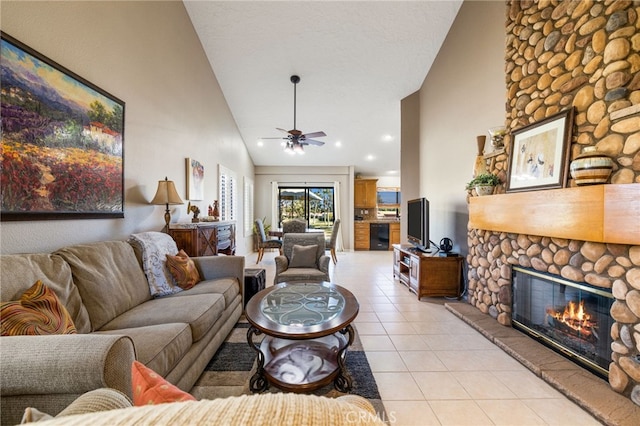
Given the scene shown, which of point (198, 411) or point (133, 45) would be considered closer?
point (198, 411)

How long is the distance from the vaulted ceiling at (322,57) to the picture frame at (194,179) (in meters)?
1.88

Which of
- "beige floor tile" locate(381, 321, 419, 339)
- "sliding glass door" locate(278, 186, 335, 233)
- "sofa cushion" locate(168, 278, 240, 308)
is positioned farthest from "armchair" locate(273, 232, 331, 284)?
"sliding glass door" locate(278, 186, 335, 233)

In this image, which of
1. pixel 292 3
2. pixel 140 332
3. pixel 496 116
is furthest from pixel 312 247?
pixel 292 3

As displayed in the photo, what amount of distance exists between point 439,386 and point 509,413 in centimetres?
38

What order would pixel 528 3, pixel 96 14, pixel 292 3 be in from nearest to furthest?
pixel 96 14, pixel 528 3, pixel 292 3

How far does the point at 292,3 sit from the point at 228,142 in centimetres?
287

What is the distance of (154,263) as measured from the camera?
2197mm

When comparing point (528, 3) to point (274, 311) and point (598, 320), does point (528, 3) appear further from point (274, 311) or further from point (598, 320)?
point (274, 311)

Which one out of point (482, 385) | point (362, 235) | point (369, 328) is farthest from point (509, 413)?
point (362, 235)

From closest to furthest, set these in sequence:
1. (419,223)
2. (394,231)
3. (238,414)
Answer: (238,414) < (419,223) < (394,231)

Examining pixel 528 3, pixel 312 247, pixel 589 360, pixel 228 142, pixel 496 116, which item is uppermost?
pixel 528 3

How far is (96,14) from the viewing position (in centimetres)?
202

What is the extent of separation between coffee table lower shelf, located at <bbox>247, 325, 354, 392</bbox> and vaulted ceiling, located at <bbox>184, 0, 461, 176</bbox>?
3895 mm

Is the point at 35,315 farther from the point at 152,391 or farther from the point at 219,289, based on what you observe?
the point at 219,289
